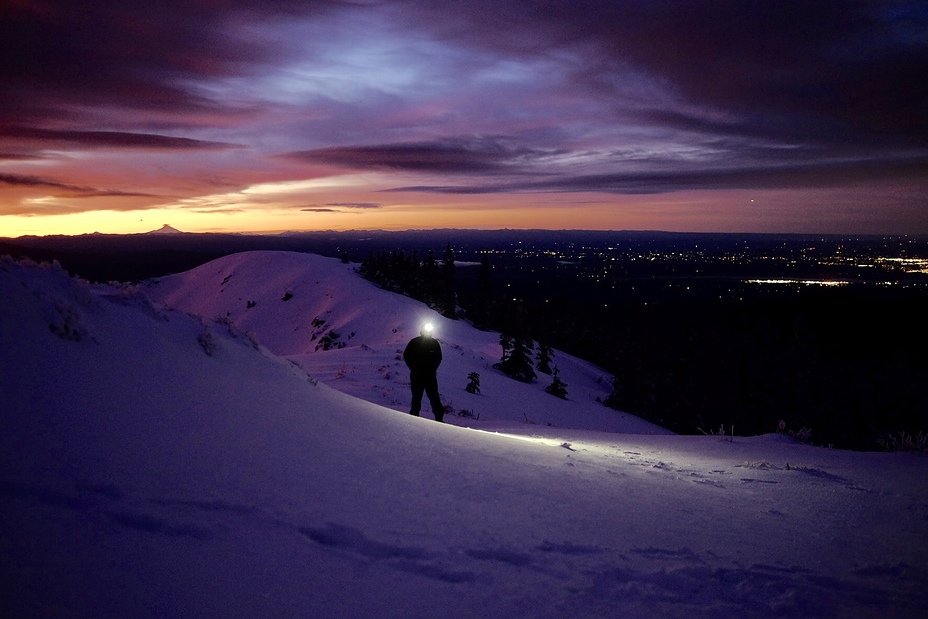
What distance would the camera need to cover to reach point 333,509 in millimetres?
2926

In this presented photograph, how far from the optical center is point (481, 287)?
3455 inches

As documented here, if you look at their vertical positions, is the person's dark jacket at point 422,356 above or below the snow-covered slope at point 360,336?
above

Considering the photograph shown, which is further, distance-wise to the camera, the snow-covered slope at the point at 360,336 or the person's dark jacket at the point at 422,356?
the snow-covered slope at the point at 360,336

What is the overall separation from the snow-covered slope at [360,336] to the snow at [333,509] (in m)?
3.20

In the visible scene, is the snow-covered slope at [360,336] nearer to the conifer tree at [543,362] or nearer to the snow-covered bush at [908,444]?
the conifer tree at [543,362]

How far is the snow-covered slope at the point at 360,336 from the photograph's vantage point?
47.8 feet

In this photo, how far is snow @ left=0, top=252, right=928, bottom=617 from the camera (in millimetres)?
2209

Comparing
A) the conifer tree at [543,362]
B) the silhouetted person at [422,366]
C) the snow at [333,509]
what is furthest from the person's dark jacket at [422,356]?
the conifer tree at [543,362]

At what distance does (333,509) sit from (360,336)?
3169 centimetres

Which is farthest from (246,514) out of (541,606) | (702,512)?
(702,512)

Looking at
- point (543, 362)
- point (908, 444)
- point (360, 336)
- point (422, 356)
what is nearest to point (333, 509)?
point (422, 356)

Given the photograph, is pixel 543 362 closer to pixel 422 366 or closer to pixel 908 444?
pixel 422 366

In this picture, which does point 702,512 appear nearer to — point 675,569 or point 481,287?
point 675,569

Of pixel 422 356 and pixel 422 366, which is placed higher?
pixel 422 356
